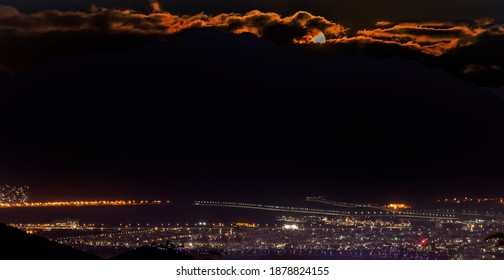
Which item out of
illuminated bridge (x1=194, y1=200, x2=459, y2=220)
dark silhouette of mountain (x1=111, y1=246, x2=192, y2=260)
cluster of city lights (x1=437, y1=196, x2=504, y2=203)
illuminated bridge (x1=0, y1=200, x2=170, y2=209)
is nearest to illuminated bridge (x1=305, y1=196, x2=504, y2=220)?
illuminated bridge (x1=194, y1=200, x2=459, y2=220)

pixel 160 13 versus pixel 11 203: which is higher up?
pixel 160 13

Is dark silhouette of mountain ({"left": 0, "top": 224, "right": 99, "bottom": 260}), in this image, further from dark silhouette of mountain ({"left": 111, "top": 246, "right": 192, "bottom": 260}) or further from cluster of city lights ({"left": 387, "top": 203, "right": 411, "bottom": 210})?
cluster of city lights ({"left": 387, "top": 203, "right": 411, "bottom": 210})

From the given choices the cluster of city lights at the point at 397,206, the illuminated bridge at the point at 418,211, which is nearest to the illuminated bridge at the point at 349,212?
the illuminated bridge at the point at 418,211
